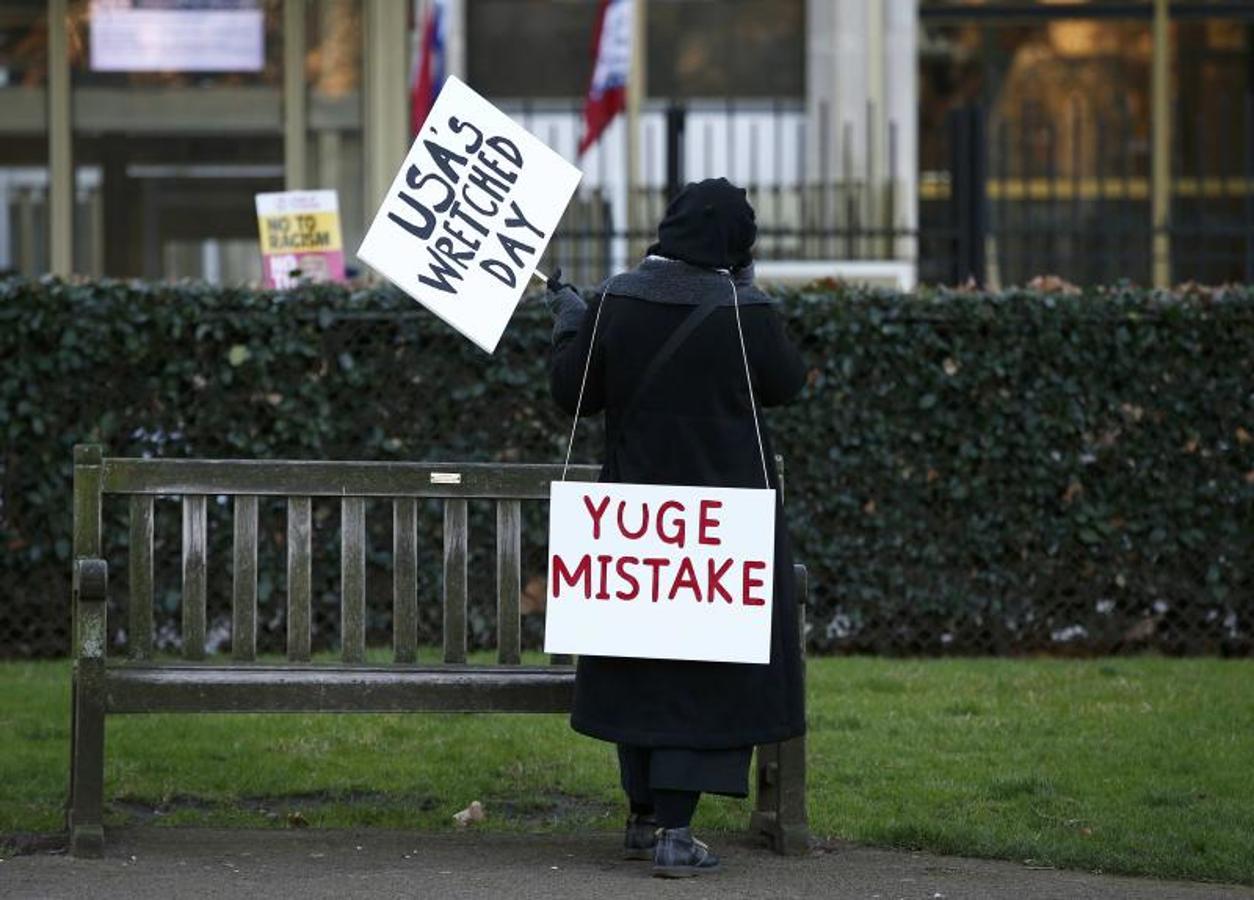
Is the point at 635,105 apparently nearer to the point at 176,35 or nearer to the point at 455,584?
the point at 176,35

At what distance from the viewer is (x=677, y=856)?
614 cm

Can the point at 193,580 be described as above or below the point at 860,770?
above

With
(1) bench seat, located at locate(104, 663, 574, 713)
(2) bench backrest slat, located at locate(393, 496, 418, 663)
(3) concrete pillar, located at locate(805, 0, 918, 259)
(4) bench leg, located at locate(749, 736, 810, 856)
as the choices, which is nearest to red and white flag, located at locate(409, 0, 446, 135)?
(3) concrete pillar, located at locate(805, 0, 918, 259)

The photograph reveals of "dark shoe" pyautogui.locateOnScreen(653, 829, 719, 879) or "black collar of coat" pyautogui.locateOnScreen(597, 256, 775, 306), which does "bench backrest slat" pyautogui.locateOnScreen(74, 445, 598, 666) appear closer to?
"black collar of coat" pyautogui.locateOnScreen(597, 256, 775, 306)

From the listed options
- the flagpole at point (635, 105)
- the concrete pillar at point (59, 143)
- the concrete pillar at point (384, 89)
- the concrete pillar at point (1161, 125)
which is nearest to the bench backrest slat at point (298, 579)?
the flagpole at point (635, 105)

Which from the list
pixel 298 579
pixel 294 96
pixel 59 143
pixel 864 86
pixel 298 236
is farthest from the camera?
pixel 294 96

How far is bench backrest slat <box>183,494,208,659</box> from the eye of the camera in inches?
262

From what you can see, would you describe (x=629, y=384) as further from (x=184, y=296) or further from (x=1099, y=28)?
(x=1099, y=28)

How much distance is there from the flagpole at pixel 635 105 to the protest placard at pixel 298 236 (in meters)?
3.61

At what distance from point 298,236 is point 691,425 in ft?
15.1

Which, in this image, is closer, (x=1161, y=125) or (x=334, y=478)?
(x=334, y=478)

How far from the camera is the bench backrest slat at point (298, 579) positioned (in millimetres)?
6641

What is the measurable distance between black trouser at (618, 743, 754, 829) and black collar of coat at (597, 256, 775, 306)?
1.16 metres

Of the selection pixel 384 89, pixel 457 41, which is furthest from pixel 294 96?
pixel 457 41
